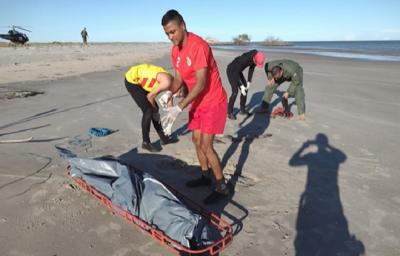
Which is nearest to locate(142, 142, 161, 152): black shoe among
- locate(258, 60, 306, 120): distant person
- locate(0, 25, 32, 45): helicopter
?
locate(258, 60, 306, 120): distant person

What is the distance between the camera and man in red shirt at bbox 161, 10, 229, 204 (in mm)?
3232

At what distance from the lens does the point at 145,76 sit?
4926 millimetres

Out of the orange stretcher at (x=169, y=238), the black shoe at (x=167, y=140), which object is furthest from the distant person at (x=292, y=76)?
the orange stretcher at (x=169, y=238)

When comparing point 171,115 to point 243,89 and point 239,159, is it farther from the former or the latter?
point 243,89

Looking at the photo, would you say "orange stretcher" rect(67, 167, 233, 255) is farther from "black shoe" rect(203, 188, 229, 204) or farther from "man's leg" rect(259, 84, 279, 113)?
"man's leg" rect(259, 84, 279, 113)

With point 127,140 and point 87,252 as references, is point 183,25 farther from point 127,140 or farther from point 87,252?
point 127,140

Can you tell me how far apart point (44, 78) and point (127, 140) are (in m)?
9.28

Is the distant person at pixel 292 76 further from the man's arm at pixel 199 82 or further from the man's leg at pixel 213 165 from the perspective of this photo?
the man's arm at pixel 199 82

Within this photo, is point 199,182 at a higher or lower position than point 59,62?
lower

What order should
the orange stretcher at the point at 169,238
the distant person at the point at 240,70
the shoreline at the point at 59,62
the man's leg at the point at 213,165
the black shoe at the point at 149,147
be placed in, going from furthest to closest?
the shoreline at the point at 59,62
the distant person at the point at 240,70
the black shoe at the point at 149,147
the man's leg at the point at 213,165
the orange stretcher at the point at 169,238

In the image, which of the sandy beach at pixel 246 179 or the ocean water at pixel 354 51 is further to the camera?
the ocean water at pixel 354 51

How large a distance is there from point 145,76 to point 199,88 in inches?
74.1

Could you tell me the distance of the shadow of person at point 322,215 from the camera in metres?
3.00

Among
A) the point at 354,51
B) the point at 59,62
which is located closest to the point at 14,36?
the point at 59,62
